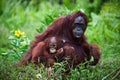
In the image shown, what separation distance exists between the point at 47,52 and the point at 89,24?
3752mm

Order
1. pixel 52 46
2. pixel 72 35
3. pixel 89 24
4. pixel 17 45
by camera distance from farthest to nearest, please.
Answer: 1. pixel 89 24
2. pixel 17 45
3. pixel 72 35
4. pixel 52 46

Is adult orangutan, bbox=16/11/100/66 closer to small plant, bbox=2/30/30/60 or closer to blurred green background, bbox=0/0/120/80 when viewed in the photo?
blurred green background, bbox=0/0/120/80

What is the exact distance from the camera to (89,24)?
1023cm

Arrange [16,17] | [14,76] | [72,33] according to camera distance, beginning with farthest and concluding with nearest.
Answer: [16,17]
[72,33]
[14,76]

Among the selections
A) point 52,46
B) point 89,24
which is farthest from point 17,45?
point 89,24

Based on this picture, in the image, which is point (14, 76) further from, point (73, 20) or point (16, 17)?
point (16, 17)

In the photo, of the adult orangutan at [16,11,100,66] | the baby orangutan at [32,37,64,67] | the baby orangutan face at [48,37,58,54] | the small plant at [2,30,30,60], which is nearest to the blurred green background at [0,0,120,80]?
the small plant at [2,30,30,60]

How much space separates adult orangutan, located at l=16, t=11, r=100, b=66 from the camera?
6822mm

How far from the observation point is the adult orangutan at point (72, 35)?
22.4 feet

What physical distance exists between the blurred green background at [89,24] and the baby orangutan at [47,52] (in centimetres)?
46

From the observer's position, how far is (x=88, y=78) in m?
6.10

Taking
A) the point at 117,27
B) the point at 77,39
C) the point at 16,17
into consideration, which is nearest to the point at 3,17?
the point at 16,17

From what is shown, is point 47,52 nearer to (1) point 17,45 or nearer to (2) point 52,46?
(2) point 52,46

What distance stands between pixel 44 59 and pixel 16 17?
26.1 ft
